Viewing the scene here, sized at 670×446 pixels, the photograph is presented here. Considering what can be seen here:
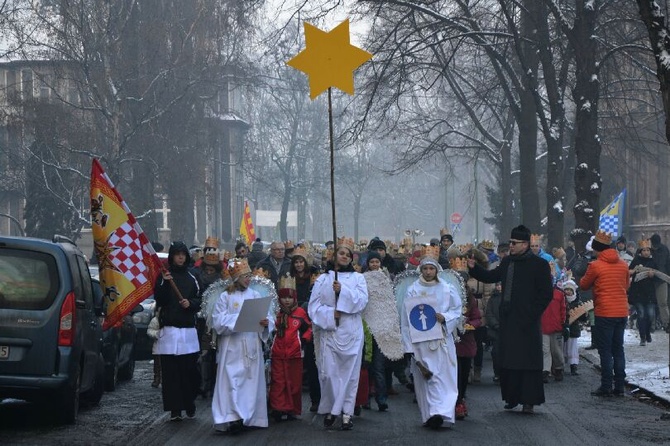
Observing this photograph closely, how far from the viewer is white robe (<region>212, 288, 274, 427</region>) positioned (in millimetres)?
13141

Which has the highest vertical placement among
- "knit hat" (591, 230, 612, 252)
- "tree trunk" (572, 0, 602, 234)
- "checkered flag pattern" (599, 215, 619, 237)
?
"tree trunk" (572, 0, 602, 234)

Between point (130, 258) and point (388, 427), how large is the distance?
119 inches

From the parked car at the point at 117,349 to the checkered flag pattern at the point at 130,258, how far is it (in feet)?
1.46

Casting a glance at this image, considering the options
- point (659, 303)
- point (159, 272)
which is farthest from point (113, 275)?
point (659, 303)

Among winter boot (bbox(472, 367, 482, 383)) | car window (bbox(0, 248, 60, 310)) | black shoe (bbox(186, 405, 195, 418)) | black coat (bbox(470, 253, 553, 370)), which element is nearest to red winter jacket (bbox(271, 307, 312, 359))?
Answer: black shoe (bbox(186, 405, 195, 418))

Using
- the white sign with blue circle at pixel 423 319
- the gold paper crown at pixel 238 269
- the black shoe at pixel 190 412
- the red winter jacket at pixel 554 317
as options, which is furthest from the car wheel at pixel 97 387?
the red winter jacket at pixel 554 317

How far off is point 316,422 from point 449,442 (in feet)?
7.05

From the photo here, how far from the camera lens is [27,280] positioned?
1248cm

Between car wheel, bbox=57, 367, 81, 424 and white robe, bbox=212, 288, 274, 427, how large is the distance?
1.25 meters

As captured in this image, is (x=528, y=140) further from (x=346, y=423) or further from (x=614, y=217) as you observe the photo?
(x=346, y=423)

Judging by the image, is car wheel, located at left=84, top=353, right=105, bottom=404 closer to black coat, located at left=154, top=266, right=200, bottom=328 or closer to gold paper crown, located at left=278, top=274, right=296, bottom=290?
black coat, located at left=154, top=266, right=200, bottom=328

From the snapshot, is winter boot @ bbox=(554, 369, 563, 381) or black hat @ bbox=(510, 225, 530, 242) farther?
winter boot @ bbox=(554, 369, 563, 381)

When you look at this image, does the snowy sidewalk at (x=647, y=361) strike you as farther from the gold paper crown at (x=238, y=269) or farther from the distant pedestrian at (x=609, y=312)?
the gold paper crown at (x=238, y=269)

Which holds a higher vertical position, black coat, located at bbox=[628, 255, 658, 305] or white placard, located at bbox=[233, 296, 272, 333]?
black coat, located at bbox=[628, 255, 658, 305]
